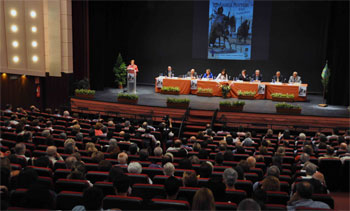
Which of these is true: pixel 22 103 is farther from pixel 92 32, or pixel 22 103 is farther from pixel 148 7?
pixel 148 7

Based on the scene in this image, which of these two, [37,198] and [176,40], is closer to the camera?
[37,198]

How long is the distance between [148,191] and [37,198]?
1303mm

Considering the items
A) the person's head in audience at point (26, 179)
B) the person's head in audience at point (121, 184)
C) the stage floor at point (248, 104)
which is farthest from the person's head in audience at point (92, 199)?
the stage floor at point (248, 104)

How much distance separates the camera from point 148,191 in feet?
14.8

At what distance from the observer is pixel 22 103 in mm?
14742

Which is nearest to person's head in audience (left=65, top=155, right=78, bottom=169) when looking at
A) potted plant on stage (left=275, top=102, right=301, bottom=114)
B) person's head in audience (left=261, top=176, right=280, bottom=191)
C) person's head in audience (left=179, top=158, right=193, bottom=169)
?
person's head in audience (left=179, top=158, right=193, bottom=169)

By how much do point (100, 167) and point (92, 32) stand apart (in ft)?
42.6

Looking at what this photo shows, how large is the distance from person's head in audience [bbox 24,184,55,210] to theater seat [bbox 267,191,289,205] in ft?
8.33

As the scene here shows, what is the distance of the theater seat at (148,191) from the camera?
14.7ft

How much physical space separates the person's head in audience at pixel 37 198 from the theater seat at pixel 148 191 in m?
1.08

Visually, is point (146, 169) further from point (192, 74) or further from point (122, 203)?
point (192, 74)

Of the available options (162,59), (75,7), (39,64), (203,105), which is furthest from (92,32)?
(203,105)

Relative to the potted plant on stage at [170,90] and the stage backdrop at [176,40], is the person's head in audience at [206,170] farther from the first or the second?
the stage backdrop at [176,40]

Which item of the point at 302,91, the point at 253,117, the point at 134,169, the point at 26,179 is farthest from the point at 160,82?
the point at 26,179
